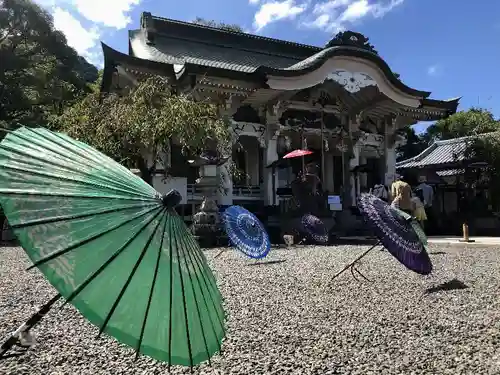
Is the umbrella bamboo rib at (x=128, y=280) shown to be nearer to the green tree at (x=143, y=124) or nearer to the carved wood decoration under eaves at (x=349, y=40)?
the green tree at (x=143, y=124)

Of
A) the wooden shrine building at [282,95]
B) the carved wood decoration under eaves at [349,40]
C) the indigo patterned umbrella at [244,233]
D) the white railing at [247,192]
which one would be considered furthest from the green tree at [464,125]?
the indigo patterned umbrella at [244,233]

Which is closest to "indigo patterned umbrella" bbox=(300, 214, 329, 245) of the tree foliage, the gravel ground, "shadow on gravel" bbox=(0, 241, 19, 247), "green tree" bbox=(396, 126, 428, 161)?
the gravel ground

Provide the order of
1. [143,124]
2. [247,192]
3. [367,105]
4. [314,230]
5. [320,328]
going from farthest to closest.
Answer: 1. [367,105]
2. [247,192]
3. [314,230]
4. [143,124]
5. [320,328]

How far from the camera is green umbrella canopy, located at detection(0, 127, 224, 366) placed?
1537 mm

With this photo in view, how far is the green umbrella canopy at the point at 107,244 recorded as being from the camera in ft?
5.04

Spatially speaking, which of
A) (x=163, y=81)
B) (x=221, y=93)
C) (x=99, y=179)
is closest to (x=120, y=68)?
(x=163, y=81)

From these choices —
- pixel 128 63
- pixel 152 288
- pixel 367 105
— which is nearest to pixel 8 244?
pixel 128 63

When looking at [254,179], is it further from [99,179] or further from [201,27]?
[99,179]

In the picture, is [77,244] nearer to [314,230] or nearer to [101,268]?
[101,268]

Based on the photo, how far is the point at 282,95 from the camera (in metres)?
15.3

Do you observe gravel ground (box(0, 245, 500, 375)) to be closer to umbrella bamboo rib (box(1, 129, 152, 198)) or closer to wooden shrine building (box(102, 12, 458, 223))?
umbrella bamboo rib (box(1, 129, 152, 198))

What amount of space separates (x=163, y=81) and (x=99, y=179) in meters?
11.3

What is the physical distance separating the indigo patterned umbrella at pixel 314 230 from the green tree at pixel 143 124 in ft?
9.86

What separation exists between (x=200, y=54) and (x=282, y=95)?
3917mm
